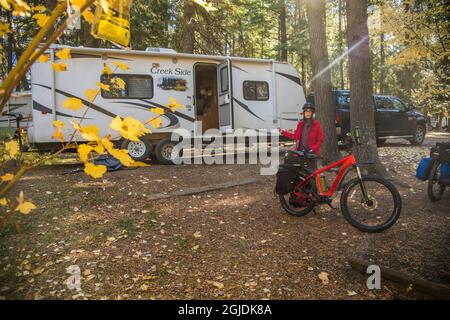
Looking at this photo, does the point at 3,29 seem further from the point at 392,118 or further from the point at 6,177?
the point at 392,118

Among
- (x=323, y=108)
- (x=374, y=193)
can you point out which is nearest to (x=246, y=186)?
(x=323, y=108)

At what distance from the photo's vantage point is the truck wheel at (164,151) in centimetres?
980

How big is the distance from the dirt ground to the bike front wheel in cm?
15

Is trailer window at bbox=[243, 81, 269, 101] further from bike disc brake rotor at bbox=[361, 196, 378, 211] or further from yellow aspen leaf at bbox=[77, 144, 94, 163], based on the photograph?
yellow aspen leaf at bbox=[77, 144, 94, 163]

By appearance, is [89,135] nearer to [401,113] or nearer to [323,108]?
[323,108]

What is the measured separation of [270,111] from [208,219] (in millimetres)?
6813

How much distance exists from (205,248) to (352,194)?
6.78ft

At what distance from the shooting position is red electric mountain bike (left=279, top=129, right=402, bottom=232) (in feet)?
14.6

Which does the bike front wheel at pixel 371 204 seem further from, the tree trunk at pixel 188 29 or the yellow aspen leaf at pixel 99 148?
the tree trunk at pixel 188 29

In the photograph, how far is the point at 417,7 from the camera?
312 inches

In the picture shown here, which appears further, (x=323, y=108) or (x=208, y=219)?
(x=323, y=108)

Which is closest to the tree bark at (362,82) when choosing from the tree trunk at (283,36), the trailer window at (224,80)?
the trailer window at (224,80)

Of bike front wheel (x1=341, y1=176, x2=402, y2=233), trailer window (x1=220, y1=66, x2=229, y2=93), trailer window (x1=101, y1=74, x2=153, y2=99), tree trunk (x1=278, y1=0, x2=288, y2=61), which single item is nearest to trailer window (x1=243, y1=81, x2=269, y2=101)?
trailer window (x1=220, y1=66, x2=229, y2=93)

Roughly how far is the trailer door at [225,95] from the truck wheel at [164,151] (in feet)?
5.84
